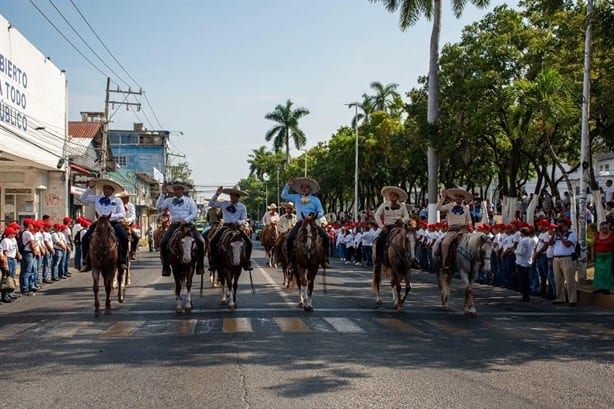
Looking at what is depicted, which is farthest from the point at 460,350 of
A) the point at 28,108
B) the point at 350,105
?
the point at 350,105

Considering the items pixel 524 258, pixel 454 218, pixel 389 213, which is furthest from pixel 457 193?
pixel 524 258

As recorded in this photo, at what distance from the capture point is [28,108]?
36312mm

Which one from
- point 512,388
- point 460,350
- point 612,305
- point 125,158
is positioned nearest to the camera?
→ point 512,388

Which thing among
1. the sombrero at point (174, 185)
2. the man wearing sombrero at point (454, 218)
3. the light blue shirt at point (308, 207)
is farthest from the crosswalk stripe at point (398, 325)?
the sombrero at point (174, 185)

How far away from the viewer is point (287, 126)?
99125mm

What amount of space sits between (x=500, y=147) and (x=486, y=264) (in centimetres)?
2676

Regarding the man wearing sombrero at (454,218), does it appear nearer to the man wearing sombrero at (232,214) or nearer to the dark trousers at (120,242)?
the man wearing sombrero at (232,214)

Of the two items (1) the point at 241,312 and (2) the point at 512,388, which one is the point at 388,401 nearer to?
(2) the point at 512,388

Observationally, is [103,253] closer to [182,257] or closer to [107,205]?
[107,205]

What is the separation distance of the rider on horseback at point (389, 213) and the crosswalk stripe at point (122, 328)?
5954 mm

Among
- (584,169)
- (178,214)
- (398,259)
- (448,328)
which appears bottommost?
(448,328)

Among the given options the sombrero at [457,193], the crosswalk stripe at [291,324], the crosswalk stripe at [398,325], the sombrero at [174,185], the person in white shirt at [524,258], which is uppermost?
the sombrero at [174,185]

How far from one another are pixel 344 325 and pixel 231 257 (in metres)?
3.60

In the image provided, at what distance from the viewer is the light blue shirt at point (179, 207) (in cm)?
1616
